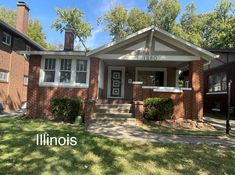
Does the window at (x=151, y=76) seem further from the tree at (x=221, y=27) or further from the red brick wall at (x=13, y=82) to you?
the tree at (x=221, y=27)

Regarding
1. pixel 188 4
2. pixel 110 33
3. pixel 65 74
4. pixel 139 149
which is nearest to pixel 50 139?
pixel 139 149

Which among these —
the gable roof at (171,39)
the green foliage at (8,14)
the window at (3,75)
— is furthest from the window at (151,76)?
the green foliage at (8,14)

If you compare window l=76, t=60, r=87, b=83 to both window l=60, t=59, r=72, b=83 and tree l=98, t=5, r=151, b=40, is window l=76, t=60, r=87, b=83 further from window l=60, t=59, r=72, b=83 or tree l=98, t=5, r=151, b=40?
tree l=98, t=5, r=151, b=40

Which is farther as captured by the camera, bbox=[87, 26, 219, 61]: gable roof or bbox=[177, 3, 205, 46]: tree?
bbox=[177, 3, 205, 46]: tree

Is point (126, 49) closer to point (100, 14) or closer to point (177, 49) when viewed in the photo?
point (177, 49)

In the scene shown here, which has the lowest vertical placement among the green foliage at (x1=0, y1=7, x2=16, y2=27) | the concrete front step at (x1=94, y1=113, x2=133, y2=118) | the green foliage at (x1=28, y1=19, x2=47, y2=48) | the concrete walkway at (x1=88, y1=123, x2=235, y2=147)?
the concrete walkway at (x1=88, y1=123, x2=235, y2=147)

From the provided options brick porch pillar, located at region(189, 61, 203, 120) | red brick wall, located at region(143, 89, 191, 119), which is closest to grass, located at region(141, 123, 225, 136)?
red brick wall, located at region(143, 89, 191, 119)

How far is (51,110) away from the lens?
43.0 feet

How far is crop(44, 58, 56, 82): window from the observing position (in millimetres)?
14016

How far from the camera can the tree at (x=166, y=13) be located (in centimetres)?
4088

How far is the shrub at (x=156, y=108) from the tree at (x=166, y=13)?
100 ft

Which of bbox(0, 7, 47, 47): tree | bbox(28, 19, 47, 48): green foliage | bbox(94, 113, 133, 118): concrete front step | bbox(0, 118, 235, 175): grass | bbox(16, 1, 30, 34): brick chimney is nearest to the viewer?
bbox(0, 118, 235, 175): grass

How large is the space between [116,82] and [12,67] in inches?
341

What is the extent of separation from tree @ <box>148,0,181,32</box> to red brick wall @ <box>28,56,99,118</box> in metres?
30.1
